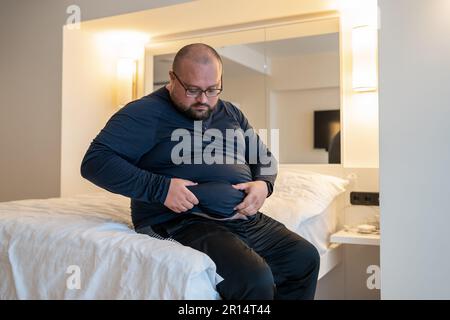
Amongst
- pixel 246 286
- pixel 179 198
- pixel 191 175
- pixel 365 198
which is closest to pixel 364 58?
pixel 365 198

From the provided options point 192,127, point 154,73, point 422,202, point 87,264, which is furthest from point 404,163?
point 154,73

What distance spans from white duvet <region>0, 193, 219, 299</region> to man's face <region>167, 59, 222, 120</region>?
45 cm

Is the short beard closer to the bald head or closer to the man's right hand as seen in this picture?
the bald head

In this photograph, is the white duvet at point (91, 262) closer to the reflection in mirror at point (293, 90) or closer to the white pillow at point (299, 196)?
A: the white pillow at point (299, 196)

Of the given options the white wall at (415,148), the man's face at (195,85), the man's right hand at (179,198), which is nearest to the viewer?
the man's right hand at (179,198)

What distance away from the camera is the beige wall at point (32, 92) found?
296 cm

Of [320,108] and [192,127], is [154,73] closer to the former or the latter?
[320,108]

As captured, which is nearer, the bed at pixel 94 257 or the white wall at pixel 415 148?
the bed at pixel 94 257

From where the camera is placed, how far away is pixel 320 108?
8.41 ft

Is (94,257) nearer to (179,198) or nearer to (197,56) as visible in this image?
(179,198)

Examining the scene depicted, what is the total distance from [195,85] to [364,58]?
4.16 feet

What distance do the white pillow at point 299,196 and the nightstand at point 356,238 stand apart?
15 centimetres

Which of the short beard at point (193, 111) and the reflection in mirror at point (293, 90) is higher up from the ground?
the reflection in mirror at point (293, 90)

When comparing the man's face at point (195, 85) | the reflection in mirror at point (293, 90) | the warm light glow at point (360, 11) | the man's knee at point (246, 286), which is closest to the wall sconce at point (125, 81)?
the reflection in mirror at point (293, 90)
